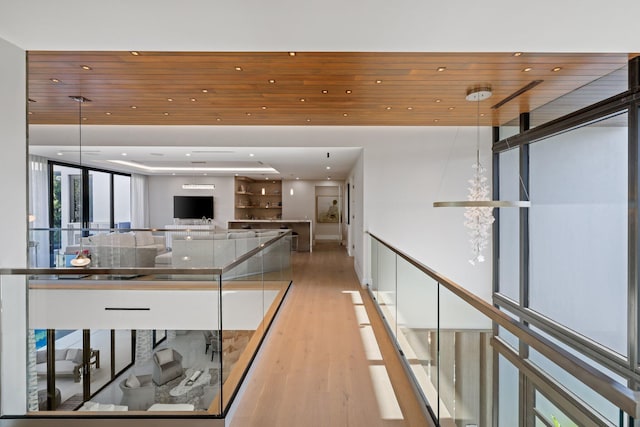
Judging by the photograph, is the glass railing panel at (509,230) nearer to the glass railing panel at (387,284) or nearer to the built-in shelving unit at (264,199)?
the glass railing panel at (387,284)

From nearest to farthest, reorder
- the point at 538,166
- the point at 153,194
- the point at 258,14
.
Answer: the point at 258,14, the point at 538,166, the point at 153,194

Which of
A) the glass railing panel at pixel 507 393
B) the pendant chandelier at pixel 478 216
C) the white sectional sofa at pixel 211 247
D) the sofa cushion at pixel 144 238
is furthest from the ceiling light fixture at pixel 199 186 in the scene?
the glass railing panel at pixel 507 393

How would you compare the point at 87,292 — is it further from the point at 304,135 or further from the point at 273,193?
the point at 273,193

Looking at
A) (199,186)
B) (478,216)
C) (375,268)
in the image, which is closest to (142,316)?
(375,268)

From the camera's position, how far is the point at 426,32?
237cm

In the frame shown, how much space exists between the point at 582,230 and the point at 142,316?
5749 millimetres

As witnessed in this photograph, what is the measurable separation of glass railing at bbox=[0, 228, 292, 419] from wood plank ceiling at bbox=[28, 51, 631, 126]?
1.97 meters

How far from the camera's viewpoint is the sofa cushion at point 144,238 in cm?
706

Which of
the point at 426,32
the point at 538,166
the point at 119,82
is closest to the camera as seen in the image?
the point at 426,32

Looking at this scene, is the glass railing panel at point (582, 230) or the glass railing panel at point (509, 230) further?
the glass railing panel at point (509, 230)

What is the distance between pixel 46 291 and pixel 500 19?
4.05 metres

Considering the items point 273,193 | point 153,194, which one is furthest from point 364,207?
point 153,194

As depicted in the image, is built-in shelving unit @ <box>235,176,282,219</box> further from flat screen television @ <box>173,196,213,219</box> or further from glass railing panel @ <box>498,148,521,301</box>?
glass railing panel @ <box>498,148,521,301</box>

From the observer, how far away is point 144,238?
7137mm
